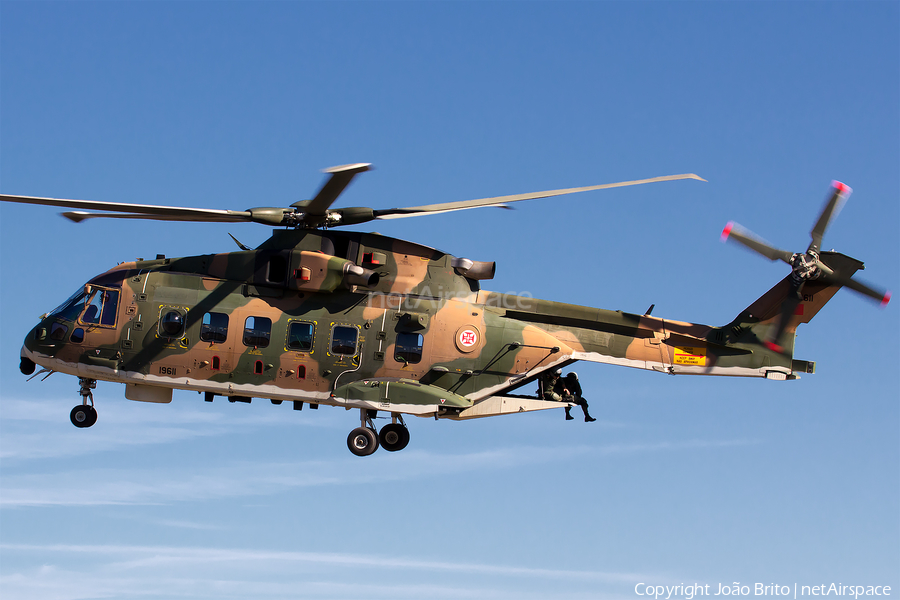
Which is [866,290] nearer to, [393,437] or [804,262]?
[804,262]

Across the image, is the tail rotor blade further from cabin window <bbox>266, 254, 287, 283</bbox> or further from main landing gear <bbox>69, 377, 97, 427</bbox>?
main landing gear <bbox>69, 377, 97, 427</bbox>

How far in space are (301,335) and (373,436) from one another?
356 centimetres

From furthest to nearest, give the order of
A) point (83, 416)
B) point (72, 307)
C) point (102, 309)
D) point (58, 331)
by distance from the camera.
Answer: point (83, 416)
point (72, 307)
point (58, 331)
point (102, 309)

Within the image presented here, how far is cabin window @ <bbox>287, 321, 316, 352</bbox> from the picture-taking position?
30047mm

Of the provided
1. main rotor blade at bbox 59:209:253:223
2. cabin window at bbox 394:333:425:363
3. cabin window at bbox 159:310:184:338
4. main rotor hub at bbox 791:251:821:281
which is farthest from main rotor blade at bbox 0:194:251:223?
main rotor hub at bbox 791:251:821:281

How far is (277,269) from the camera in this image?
30656 mm

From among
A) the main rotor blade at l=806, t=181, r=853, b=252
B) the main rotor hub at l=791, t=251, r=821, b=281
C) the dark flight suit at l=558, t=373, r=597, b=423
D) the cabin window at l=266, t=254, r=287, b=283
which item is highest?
the main rotor blade at l=806, t=181, r=853, b=252

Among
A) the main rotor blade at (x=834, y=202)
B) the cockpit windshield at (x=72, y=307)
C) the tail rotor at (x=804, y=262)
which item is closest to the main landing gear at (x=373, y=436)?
the cockpit windshield at (x=72, y=307)

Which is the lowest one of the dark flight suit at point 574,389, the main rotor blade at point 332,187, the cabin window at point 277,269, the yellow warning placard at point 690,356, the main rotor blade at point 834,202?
the dark flight suit at point 574,389

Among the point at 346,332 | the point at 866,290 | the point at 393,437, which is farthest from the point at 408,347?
the point at 866,290

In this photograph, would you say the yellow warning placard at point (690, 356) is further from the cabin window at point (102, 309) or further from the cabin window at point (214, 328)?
the cabin window at point (102, 309)

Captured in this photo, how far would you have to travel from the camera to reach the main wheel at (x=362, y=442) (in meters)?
30.3

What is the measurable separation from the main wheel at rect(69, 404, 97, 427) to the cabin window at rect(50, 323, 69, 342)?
7.37 feet

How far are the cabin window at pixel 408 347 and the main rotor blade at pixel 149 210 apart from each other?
557 centimetres
